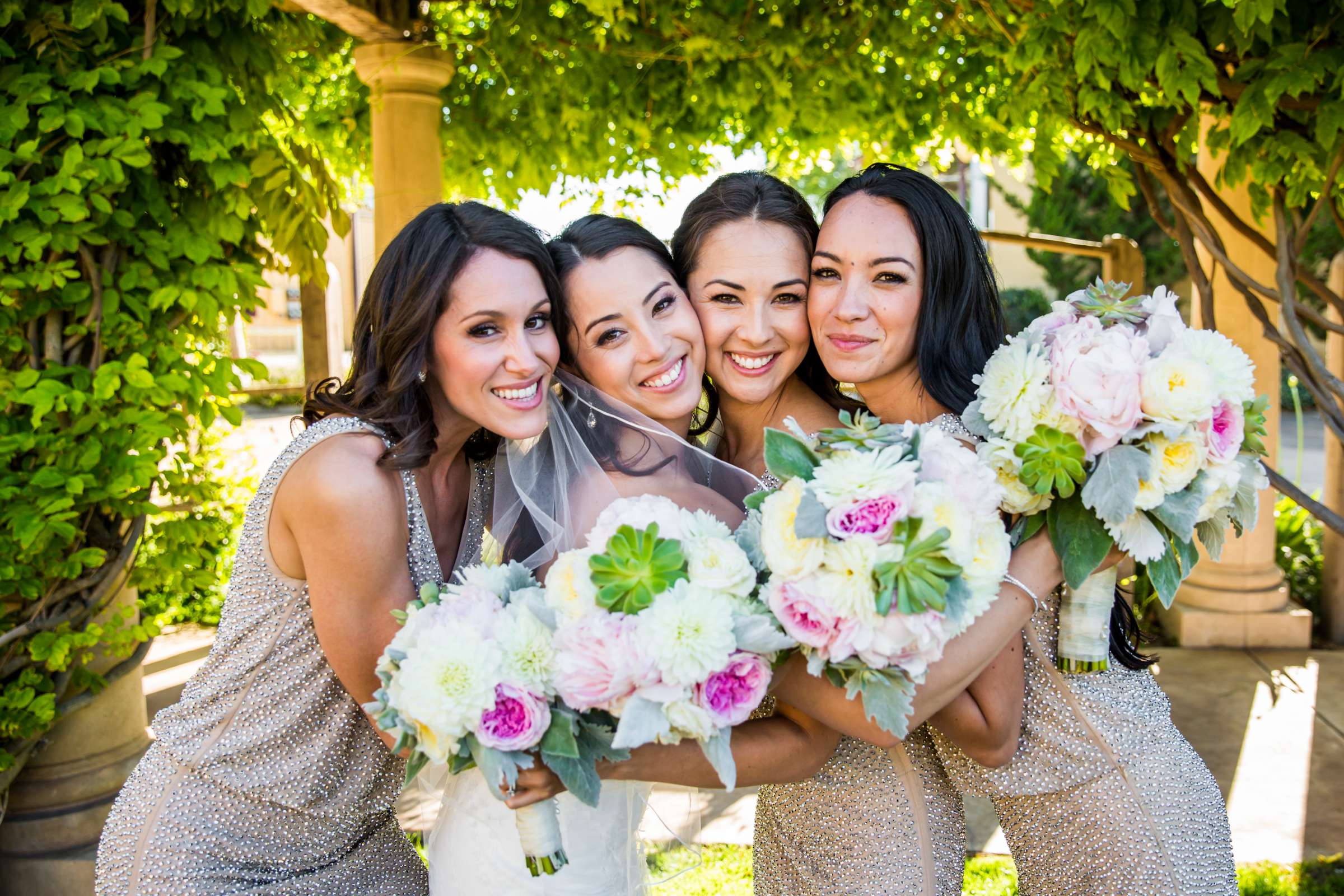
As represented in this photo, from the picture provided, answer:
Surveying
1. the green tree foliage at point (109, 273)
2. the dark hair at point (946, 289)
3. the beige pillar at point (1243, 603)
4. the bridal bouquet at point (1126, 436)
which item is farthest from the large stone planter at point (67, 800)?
the beige pillar at point (1243, 603)

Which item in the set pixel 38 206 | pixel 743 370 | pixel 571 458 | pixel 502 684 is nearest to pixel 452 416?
pixel 571 458

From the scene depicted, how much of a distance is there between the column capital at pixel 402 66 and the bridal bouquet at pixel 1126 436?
3.53m

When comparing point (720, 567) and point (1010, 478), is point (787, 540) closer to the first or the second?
point (720, 567)

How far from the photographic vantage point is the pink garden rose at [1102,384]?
1.83 meters

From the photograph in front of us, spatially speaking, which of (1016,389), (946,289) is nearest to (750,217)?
(946,289)

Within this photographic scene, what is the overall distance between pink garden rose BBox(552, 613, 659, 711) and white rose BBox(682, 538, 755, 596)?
132 mm

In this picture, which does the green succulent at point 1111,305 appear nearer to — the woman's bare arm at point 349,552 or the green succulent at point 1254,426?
the green succulent at point 1254,426

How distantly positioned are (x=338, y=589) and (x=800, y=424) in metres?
1.24

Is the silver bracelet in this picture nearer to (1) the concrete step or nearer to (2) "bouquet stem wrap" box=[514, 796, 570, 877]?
(2) "bouquet stem wrap" box=[514, 796, 570, 877]

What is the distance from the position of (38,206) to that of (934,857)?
3.10 m

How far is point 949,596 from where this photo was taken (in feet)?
5.19

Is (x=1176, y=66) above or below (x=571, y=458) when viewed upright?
above

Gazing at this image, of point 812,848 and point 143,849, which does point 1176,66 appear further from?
point 143,849

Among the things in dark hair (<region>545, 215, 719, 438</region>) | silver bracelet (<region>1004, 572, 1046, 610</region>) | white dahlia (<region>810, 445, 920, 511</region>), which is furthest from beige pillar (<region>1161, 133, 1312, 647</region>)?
white dahlia (<region>810, 445, 920, 511</region>)
